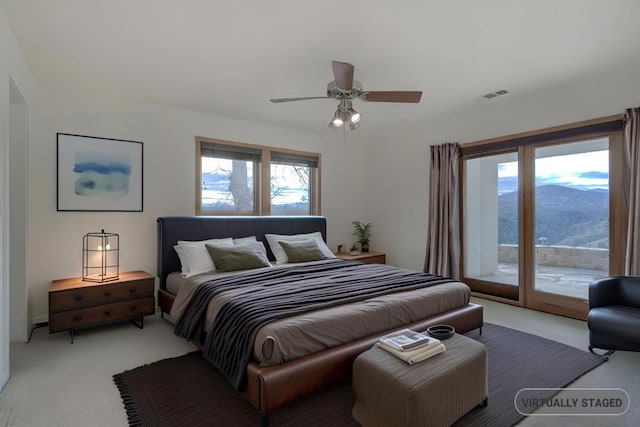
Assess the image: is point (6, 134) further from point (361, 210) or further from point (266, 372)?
point (361, 210)

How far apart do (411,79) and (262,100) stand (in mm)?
1809

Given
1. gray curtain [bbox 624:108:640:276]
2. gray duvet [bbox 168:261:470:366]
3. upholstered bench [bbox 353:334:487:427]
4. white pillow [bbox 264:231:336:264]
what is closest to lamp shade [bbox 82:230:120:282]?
gray duvet [bbox 168:261:470:366]

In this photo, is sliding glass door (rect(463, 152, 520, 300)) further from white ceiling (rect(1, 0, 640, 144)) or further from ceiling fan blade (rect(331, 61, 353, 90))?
ceiling fan blade (rect(331, 61, 353, 90))

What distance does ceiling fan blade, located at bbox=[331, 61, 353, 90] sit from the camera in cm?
251

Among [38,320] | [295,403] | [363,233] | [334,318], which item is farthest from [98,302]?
[363,233]

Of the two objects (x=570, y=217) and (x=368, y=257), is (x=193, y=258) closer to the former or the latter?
(x=368, y=257)

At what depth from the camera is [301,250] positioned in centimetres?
430

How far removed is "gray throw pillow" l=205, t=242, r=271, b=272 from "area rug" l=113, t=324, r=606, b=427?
973 millimetres

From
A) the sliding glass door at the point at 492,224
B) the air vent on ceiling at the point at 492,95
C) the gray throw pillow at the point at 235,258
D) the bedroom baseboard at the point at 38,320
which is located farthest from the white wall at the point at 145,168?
the sliding glass door at the point at 492,224

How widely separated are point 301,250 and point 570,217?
332 cm

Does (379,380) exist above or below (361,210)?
below

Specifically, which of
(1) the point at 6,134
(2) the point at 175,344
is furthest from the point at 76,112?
(2) the point at 175,344

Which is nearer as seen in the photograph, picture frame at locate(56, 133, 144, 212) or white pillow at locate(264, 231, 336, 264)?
picture frame at locate(56, 133, 144, 212)

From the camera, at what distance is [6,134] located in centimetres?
238
